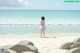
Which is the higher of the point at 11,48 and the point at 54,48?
the point at 11,48

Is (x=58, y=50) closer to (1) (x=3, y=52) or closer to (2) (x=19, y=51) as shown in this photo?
(2) (x=19, y=51)

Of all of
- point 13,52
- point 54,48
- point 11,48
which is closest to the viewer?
point 13,52

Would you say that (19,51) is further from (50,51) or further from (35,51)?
(50,51)

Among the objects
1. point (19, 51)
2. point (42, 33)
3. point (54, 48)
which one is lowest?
point (42, 33)

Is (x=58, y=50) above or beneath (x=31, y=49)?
beneath

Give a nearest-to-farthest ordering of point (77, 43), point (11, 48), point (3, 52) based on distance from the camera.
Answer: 1. point (3, 52)
2. point (11, 48)
3. point (77, 43)

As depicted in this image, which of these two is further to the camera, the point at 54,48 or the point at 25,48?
the point at 54,48

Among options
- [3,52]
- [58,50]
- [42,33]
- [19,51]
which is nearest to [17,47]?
[19,51]

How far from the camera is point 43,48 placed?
35.3ft

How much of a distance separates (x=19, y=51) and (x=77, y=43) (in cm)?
230

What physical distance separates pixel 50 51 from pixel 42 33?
19.4ft

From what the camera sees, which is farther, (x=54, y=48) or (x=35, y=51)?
(x=54, y=48)

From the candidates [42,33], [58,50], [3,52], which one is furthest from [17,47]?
[42,33]

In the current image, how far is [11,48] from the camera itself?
8695 mm
